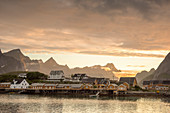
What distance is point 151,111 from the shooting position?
53.4 meters

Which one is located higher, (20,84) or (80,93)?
(20,84)

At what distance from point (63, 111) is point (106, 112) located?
9.82 m

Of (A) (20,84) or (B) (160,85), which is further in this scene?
(B) (160,85)

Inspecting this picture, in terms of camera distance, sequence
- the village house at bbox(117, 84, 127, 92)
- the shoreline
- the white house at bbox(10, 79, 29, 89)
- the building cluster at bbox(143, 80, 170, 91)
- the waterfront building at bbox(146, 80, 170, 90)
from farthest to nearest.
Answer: the waterfront building at bbox(146, 80, 170, 90) → the building cluster at bbox(143, 80, 170, 91) → the white house at bbox(10, 79, 29, 89) → the village house at bbox(117, 84, 127, 92) → the shoreline

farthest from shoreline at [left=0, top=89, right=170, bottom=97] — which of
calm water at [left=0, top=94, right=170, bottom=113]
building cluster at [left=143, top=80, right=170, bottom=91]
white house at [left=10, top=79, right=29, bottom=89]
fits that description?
building cluster at [left=143, top=80, right=170, bottom=91]

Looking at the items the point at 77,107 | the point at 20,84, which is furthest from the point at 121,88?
the point at 20,84

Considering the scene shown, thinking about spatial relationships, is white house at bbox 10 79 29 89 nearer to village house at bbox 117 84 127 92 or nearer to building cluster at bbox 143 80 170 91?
village house at bbox 117 84 127 92

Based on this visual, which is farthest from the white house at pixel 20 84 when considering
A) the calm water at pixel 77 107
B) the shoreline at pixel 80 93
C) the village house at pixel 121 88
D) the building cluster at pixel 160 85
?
the building cluster at pixel 160 85

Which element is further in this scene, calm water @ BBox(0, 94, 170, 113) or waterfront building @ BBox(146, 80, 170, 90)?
waterfront building @ BBox(146, 80, 170, 90)

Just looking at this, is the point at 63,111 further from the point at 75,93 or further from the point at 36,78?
the point at 36,78

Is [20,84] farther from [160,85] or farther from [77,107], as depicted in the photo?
[160,85]

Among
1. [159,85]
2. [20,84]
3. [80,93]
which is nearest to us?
[80,93]

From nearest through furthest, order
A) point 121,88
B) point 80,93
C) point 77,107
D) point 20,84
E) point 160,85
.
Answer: point 77,107 → point 121,88 → point 80,93 → point 20,84 → point 160,85

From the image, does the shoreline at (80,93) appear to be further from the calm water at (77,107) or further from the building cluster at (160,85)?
the building cluster at (160,85)
